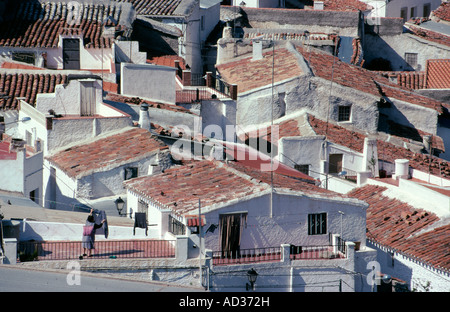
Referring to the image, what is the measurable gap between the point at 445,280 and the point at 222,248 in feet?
24.1

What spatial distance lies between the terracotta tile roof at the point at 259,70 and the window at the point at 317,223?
1640 cm

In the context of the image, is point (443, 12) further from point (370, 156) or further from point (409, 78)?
point (370, 156)

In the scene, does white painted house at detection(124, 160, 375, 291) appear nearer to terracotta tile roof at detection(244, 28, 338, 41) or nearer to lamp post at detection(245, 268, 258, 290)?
lamp post at detection(245, 268, 258, 290)

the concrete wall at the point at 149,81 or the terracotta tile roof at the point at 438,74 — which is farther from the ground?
the concrete wall at the point at 149,81

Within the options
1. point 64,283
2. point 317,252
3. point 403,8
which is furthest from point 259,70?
point 64,283

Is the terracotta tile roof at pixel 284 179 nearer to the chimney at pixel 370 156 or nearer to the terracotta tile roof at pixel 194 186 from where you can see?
the terracotta tile roof at pixel 194 186

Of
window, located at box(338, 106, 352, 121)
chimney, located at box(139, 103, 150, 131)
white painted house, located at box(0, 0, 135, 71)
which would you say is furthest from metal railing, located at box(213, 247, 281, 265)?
white painted house, located at box(0, 0, 135, 71)

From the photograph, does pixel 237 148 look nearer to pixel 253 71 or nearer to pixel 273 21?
pixel 253 71

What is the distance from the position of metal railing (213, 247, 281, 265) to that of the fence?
4.64ft

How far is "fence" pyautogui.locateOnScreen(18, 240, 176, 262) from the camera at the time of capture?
3350 centimetres

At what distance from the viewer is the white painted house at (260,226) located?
115 ft

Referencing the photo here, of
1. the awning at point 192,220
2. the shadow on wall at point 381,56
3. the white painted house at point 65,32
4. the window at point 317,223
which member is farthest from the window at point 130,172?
the shadow on wall at point 381,56

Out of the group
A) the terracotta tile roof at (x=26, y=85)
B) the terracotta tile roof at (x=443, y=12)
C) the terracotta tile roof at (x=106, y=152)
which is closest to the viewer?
the terracotta tile roof at (x=106, y=152)
